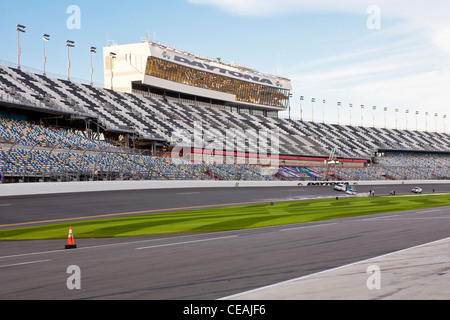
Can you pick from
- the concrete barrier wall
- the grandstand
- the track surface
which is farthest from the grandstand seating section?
the track surface

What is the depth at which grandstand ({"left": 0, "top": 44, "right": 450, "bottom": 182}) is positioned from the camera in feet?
136

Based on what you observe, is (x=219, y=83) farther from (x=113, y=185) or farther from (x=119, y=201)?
(x=119, y=201)

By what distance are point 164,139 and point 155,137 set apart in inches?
50.6

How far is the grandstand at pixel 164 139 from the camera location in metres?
41.4

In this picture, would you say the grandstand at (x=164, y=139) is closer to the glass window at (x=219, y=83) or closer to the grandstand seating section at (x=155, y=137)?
the grandstand seating section at (x=155, y=137)

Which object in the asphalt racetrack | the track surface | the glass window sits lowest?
the track surface

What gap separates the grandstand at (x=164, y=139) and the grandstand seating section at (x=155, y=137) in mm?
156

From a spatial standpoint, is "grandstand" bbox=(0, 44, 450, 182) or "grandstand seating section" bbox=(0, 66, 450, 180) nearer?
"grandstand seating section" bbox=(0, 66, 450, 180)

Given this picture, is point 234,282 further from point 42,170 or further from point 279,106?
point 279,106

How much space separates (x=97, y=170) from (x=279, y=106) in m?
62.0

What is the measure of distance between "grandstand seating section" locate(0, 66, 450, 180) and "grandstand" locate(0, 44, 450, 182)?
16cm

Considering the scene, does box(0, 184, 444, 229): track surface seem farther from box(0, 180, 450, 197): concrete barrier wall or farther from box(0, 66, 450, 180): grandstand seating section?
box(0, 66, 450, 180): grandstand seating section
